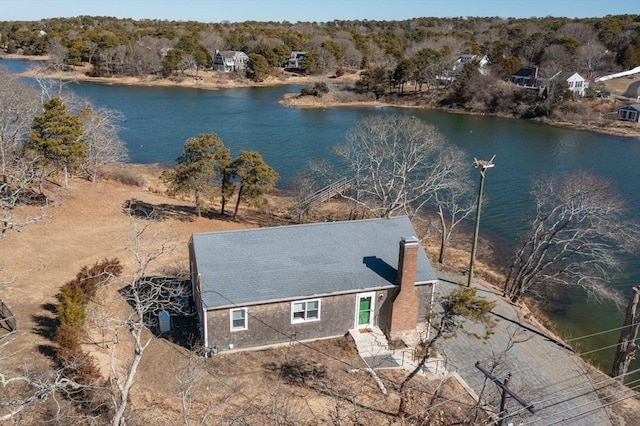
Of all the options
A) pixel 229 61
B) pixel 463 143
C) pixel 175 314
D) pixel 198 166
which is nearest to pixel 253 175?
pixel 198 166

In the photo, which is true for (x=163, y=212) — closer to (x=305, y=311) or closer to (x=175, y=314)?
(x=175, y=314)

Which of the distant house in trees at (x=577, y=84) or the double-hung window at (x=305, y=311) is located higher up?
the distant house in trees at (x=577, y=84)

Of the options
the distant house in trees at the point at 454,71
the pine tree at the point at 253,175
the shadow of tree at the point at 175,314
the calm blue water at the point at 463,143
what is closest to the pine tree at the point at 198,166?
the pine tree at the point at 253,175

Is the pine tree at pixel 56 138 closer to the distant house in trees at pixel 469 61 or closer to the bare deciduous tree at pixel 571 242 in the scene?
the bare deciduous tree at pixel 571 242

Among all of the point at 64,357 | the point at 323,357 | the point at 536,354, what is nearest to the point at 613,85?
the point at 536,354

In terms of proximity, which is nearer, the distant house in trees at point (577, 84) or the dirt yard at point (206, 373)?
the dirt yard at point (206, 373)
